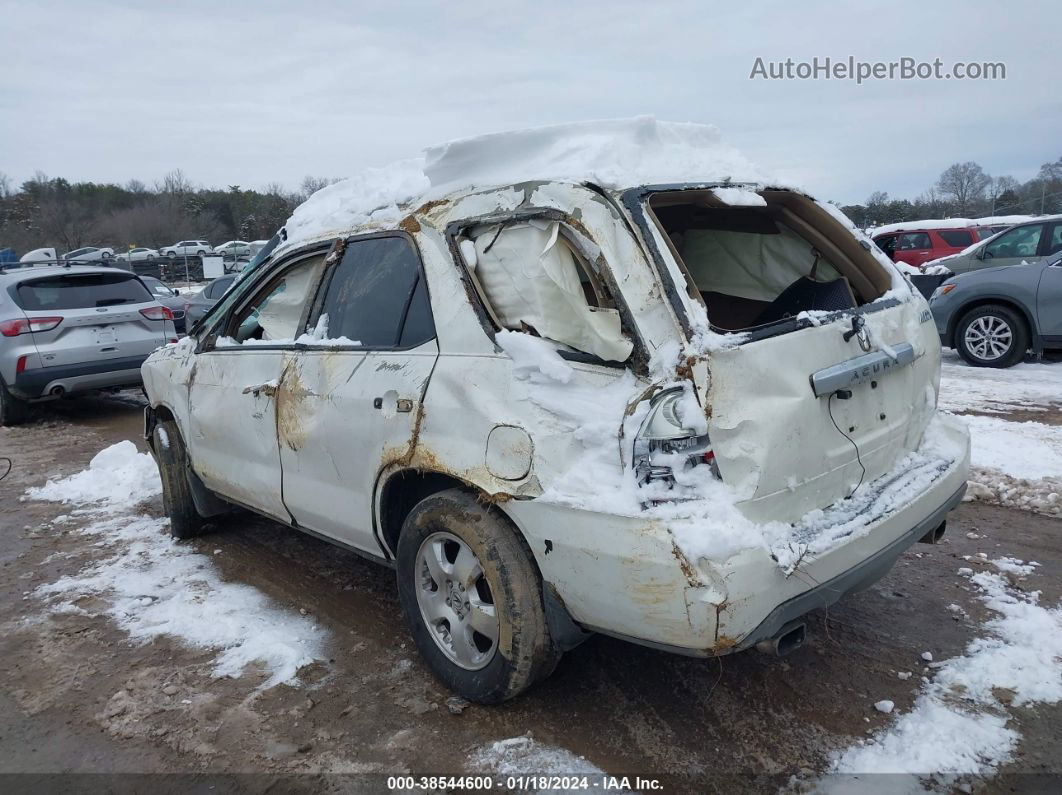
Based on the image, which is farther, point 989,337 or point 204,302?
point 204,302

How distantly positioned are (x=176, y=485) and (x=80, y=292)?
540cm

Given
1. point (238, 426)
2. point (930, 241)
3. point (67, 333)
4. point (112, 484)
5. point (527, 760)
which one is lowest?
point (527, 760)

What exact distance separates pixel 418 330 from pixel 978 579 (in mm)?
2991

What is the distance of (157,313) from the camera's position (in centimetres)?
962

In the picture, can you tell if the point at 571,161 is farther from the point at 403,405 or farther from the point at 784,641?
the point at 784,641

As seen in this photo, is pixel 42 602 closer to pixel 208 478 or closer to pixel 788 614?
pixel 208 478

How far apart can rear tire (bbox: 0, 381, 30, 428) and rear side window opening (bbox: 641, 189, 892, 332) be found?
8.37m

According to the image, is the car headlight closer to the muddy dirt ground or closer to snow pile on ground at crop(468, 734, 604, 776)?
the muddy dirt ground

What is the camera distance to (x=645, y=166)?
10.3 feet

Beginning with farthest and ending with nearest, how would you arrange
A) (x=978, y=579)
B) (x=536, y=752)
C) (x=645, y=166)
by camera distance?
(x=978, y=579) → (x=645, y=166) → (x=536, y=752)

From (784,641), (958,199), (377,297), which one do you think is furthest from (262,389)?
(958,199)

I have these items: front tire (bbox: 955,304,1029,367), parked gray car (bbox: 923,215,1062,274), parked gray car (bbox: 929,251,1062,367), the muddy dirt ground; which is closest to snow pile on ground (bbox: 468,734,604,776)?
the muddy dirt ground

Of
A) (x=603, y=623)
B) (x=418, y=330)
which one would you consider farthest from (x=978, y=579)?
(x=418, y=330)

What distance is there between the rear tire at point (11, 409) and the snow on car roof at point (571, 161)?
7.22m
